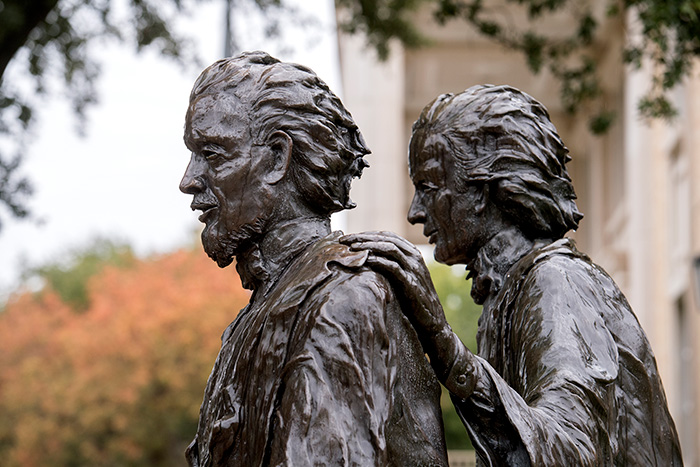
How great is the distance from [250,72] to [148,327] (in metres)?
33.0

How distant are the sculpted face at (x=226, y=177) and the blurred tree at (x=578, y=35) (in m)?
7.31

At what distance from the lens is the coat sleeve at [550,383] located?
3.18 metres

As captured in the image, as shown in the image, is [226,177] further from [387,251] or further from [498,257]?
[498,257]

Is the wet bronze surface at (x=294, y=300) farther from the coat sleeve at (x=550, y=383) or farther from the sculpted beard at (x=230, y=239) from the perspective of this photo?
the coat sleeve at (x=550, y=383)

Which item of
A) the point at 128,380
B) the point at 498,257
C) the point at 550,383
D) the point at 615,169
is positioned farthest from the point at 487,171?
the point at 128,380

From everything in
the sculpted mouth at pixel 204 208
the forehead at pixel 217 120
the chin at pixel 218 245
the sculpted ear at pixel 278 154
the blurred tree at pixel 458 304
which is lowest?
the blurred tree at pixel 458 304

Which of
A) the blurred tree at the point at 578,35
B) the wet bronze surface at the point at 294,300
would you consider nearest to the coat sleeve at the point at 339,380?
the wet bronze surface at the point at 294,300

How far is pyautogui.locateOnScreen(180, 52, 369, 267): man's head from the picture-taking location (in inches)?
131

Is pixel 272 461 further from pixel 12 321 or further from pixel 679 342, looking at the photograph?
pixel 12 321

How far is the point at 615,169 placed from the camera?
98.6 ft

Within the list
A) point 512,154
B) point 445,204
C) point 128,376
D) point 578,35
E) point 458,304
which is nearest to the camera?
point 512,154

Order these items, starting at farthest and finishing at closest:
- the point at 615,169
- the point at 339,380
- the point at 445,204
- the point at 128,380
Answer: the point at 128,380 < the point at 615,169 < the point at 445,204 < the point at 339,380

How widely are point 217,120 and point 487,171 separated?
1.07 m

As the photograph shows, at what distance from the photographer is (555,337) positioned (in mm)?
3508
